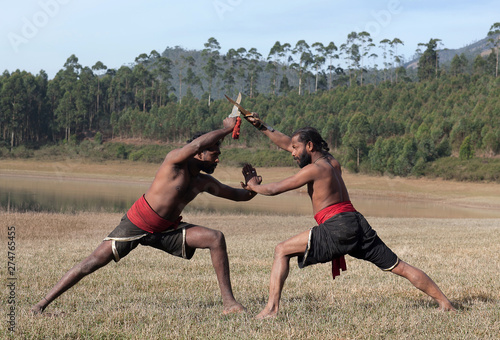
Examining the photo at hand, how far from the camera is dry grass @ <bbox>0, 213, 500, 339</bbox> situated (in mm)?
5047

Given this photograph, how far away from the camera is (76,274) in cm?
596

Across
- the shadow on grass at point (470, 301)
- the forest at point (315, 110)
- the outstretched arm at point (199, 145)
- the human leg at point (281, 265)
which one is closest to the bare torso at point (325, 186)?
the human leg at point (281, 265)

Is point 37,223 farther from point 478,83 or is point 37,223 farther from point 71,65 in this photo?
point 71,65

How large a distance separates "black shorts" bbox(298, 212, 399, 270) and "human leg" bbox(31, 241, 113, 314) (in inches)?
82.8

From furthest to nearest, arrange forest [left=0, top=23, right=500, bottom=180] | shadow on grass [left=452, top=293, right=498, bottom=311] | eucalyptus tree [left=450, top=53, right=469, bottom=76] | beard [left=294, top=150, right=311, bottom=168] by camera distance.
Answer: eucalyptus tree [left=450, top=53, right=469, bottom=76], forest [left=0, top=23, right=500, bottom=180], shadow on grass [left=452, top=293, right=498, bottom=311], beard [left=294, top=150, right=311, bottom=168]

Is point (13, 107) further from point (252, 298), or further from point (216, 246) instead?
point (216, 246)

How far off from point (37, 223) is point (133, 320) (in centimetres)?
1608

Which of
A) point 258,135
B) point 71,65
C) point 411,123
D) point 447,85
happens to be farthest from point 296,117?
point 71,65

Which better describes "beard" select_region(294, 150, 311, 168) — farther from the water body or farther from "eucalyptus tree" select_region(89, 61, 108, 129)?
"eucalyptus tree" select_region(89, 61, 108, 129)

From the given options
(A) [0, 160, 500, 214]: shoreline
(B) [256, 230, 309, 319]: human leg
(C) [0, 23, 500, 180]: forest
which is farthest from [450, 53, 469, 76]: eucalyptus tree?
(B) [256, 230, 309, 319]: human leg

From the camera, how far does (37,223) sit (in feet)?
66.2

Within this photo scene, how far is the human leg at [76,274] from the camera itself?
19.2ft

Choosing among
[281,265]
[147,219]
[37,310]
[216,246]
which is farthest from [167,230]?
[37,310]

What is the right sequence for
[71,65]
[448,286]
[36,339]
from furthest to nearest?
[71,65] < [448,286] < [36,339]
